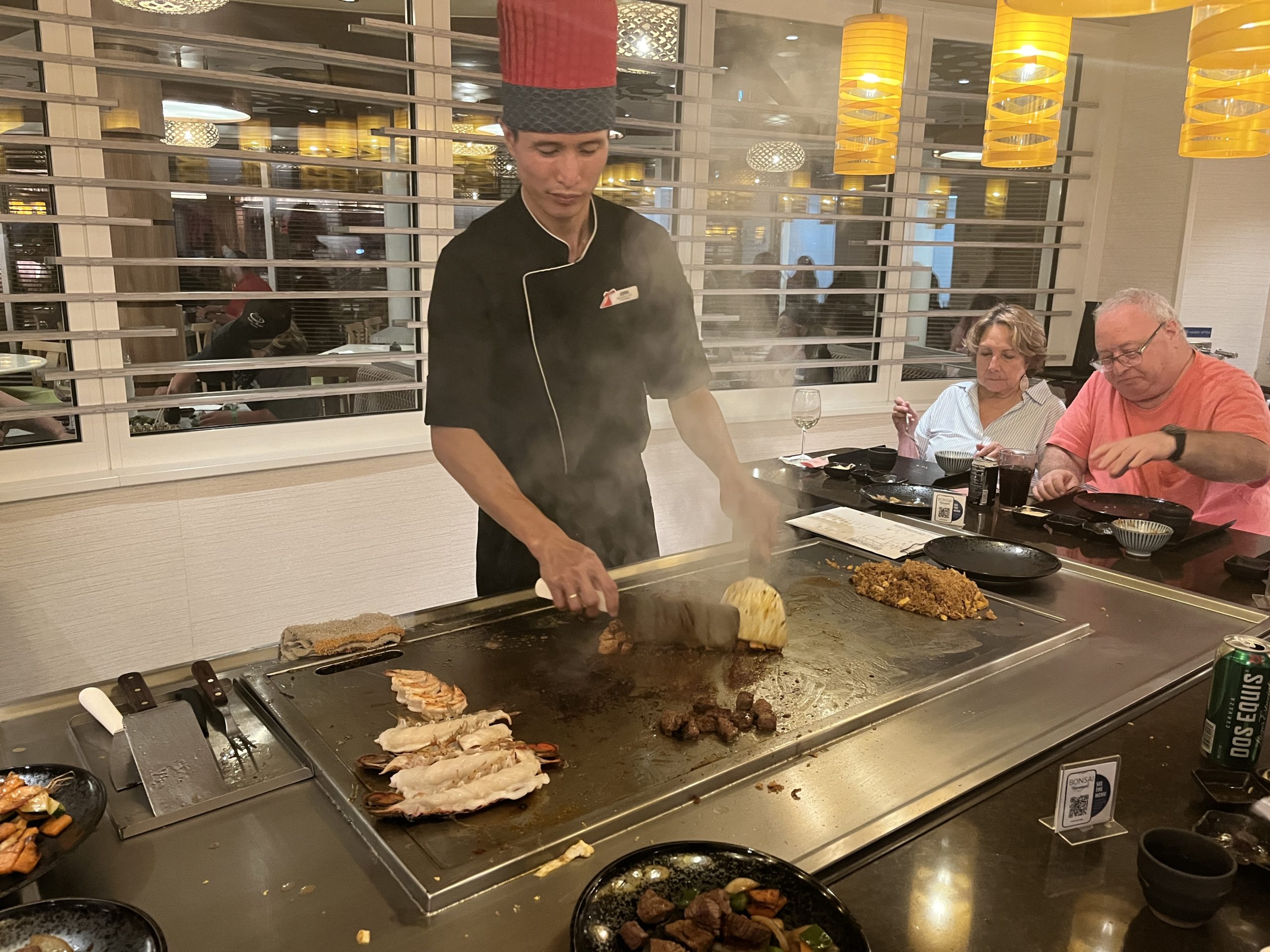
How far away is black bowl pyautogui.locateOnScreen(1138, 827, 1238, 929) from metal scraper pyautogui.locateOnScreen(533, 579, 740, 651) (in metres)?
0.77

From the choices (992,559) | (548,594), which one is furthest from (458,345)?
(992,559)

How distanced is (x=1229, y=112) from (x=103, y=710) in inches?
124

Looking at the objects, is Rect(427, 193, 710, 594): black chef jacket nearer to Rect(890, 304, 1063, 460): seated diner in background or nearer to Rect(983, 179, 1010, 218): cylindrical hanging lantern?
Rect(890, 304, 1063, 460): seated diner in background

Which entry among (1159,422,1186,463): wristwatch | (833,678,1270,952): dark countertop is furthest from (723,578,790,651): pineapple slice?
(1159,422,1186,463): wristwatch

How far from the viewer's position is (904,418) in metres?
4.05

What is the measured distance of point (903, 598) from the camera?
201cm

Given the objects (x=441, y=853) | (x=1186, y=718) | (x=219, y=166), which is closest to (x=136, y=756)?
(x=441, y=853)

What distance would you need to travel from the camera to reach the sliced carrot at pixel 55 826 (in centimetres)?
112

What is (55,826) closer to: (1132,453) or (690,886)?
(690,886)

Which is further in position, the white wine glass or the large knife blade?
the white wine glass

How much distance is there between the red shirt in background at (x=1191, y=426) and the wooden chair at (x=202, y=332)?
3.25 meters

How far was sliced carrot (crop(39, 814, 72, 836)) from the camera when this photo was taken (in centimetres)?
112

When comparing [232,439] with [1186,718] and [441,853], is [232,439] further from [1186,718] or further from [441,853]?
[1186,718]

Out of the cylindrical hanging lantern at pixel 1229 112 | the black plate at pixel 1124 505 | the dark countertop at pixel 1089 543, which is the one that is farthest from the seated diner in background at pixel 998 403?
the cylindrical hanging lantern at pixel 1229 112
